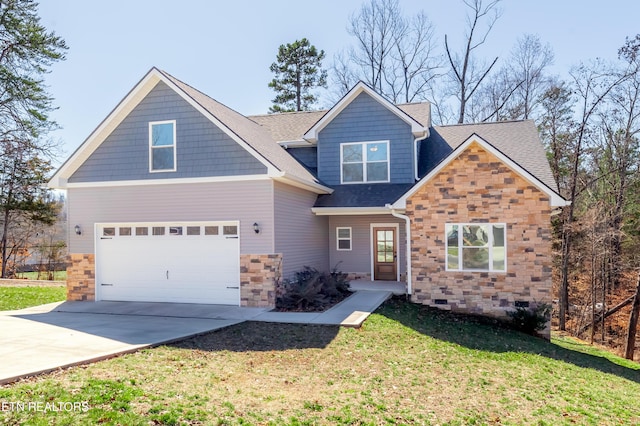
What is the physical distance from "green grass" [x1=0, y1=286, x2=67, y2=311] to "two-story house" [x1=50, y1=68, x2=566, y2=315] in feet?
3.43

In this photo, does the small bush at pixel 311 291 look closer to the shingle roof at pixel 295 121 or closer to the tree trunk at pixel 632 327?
the shingle roof at pixel 295 121

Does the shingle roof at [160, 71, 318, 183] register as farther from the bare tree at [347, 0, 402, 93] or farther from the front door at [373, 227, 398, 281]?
the bare tree at [347, 0, 402, 93]

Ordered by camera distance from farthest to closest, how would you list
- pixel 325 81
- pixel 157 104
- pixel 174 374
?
1. pixel 325 81
2. pixel 157 104
3. pixel 174 374

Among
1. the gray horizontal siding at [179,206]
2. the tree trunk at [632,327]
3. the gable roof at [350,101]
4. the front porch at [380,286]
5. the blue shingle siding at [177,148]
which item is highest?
the gable roof at [350,101]

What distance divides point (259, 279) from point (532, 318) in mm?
7052

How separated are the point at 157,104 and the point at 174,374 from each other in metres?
8.92

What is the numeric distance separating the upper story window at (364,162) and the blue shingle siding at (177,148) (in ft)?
16.1

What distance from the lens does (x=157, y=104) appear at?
13.1 m

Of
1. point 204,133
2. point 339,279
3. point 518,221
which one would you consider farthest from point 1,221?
point 518,221

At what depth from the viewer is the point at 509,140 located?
16281 millimetres

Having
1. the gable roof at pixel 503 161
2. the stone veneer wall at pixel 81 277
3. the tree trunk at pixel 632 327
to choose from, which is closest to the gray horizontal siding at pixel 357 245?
the gable roof at pixel 503 161

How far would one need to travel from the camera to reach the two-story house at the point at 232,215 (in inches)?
471

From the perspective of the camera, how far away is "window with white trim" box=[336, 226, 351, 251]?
53.6 feet

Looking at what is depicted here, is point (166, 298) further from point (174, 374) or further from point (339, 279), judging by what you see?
point (174, 374)
